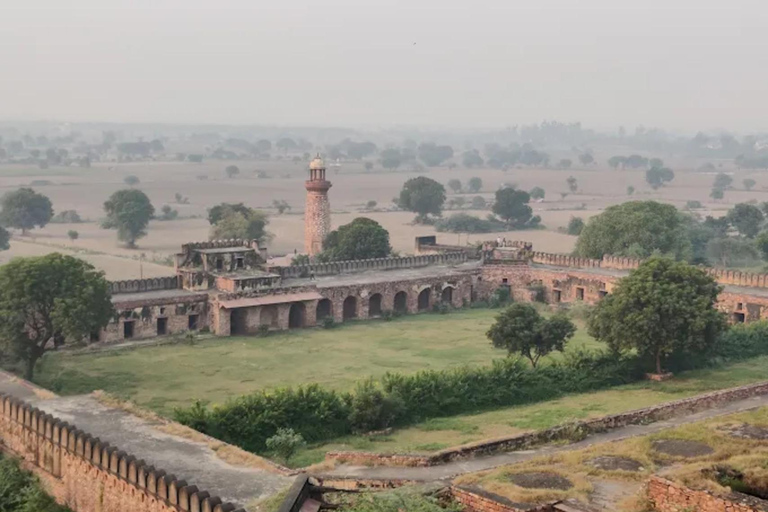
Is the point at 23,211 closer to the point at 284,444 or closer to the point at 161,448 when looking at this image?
the point at 284,444

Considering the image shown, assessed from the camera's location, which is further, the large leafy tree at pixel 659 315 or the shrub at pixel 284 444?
the large leafy tree at pixel 659 315

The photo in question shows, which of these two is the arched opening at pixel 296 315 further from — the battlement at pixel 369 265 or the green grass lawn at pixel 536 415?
the green grass lawn at pixel 536 415

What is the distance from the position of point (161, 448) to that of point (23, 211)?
164ft

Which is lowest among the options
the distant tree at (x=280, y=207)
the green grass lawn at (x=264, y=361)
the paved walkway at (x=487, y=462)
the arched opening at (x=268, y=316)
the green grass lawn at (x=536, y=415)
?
the green grass lawn at (x=264, y=361)

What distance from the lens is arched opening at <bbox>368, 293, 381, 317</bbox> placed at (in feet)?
131

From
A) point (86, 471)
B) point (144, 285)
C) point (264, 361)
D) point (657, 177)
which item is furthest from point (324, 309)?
point (657, 177)

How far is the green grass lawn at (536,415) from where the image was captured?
2142cm

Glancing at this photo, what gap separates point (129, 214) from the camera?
60594 mm

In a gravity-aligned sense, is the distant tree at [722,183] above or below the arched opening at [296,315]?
above

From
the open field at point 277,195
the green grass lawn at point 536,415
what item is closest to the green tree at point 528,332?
the green grass lawn at point 536,415

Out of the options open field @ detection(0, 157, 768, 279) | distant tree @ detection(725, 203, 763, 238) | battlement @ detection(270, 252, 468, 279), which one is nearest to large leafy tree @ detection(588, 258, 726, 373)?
battlement @ detection(270, 252, 468, 279)

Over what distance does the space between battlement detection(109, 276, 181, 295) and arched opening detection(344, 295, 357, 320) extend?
6.56 m

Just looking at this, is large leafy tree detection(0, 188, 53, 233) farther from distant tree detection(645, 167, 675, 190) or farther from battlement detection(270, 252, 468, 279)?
distant tree detection(645, 167, 675, 190)

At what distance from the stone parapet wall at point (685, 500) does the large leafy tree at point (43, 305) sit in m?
18.2
